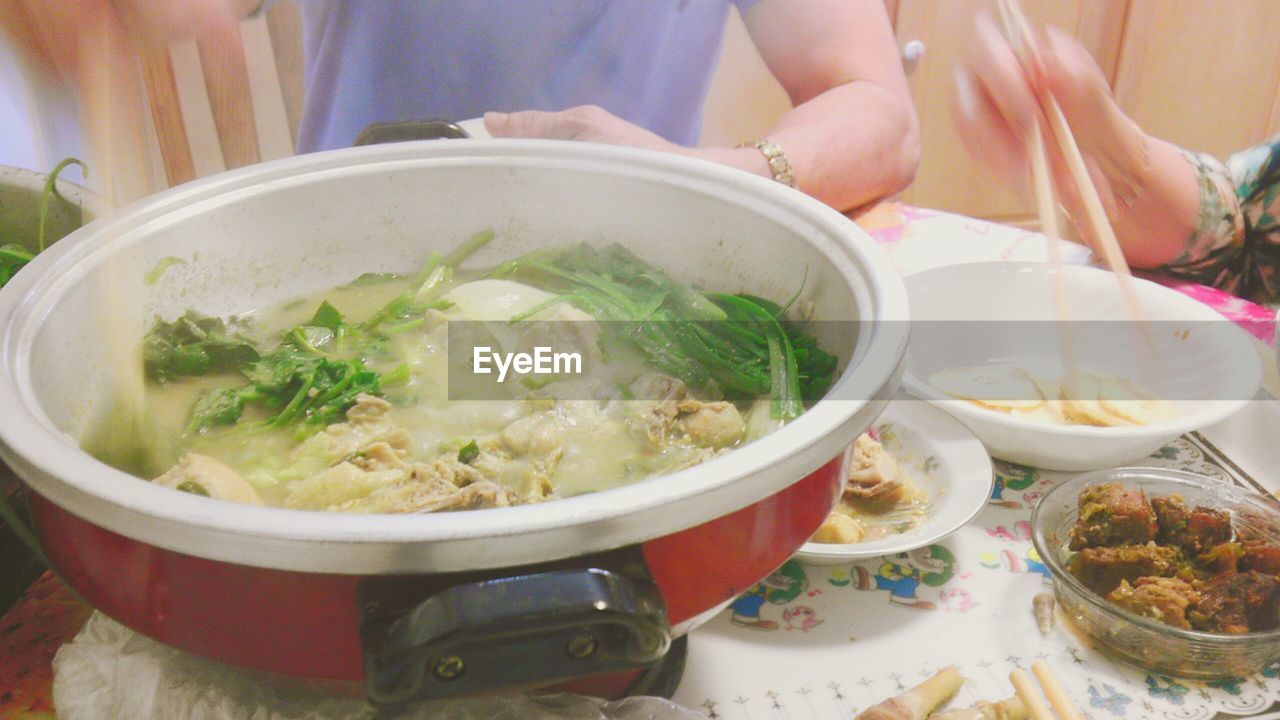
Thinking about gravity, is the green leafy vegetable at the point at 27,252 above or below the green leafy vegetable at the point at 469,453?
above

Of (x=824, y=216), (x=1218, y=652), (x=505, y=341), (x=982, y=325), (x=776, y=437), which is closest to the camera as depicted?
(x=776, y=437)

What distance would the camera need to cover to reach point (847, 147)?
175 centimetres

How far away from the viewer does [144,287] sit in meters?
1.00

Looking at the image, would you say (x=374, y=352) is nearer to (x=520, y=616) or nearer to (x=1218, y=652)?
(x=520, y=616)

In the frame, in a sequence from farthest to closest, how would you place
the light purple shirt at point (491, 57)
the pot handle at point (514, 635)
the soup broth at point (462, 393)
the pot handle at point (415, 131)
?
the light purple shirt at point (491, 57) → the pot handle at point (415, 131) → the soup broth at point (462, 393) → the pot handle at point (514, 635)

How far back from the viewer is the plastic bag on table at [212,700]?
710 millimetres

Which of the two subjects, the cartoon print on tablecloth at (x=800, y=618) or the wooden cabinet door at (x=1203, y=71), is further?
the wooden cabinet door at (x=1203, y=71)

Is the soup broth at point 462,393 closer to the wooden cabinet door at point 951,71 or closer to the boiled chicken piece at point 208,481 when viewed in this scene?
the boiled chicken piece at point 208,481

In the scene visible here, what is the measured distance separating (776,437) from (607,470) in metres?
0.31

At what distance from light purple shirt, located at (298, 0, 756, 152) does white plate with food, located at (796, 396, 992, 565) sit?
3.64 feet

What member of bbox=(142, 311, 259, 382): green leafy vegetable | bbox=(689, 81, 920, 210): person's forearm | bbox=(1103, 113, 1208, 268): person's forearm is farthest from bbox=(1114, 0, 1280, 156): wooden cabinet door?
bbox=(142, 311, 259, 382): green leafy vegetable

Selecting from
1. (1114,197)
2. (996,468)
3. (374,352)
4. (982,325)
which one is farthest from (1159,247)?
(374,352)

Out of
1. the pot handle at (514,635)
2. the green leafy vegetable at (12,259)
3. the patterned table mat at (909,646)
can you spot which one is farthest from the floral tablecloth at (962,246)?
the green leafy vegetable at (12,259)

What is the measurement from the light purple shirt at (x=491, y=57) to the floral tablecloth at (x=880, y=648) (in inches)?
49.0
